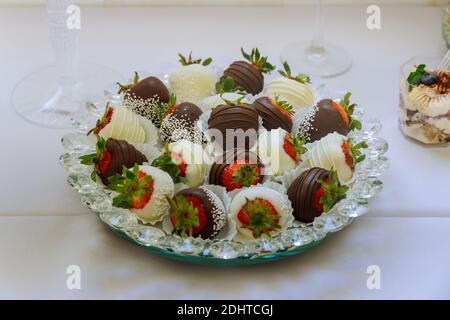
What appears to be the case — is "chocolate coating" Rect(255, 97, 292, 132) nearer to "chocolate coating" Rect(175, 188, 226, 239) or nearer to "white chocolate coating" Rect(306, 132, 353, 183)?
"white chocolate coating" Rect(306, 132, 353, 183)

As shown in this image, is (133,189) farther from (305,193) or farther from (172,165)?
(305,193)

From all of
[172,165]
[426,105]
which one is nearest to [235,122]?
[172,165]

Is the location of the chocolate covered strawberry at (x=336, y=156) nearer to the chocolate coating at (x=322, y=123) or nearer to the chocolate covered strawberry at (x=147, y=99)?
the chocolate coating at (x=322, y=123)

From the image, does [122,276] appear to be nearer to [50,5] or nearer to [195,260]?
[195,260]

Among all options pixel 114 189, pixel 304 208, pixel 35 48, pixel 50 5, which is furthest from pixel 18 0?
pixel 304 208

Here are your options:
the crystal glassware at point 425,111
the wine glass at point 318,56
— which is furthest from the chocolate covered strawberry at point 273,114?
the wine glass at point 318,56

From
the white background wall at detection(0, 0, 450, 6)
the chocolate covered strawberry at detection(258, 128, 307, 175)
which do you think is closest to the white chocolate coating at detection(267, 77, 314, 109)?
the chocolate covered strawberry at detection(258, 128, 307, 175)
